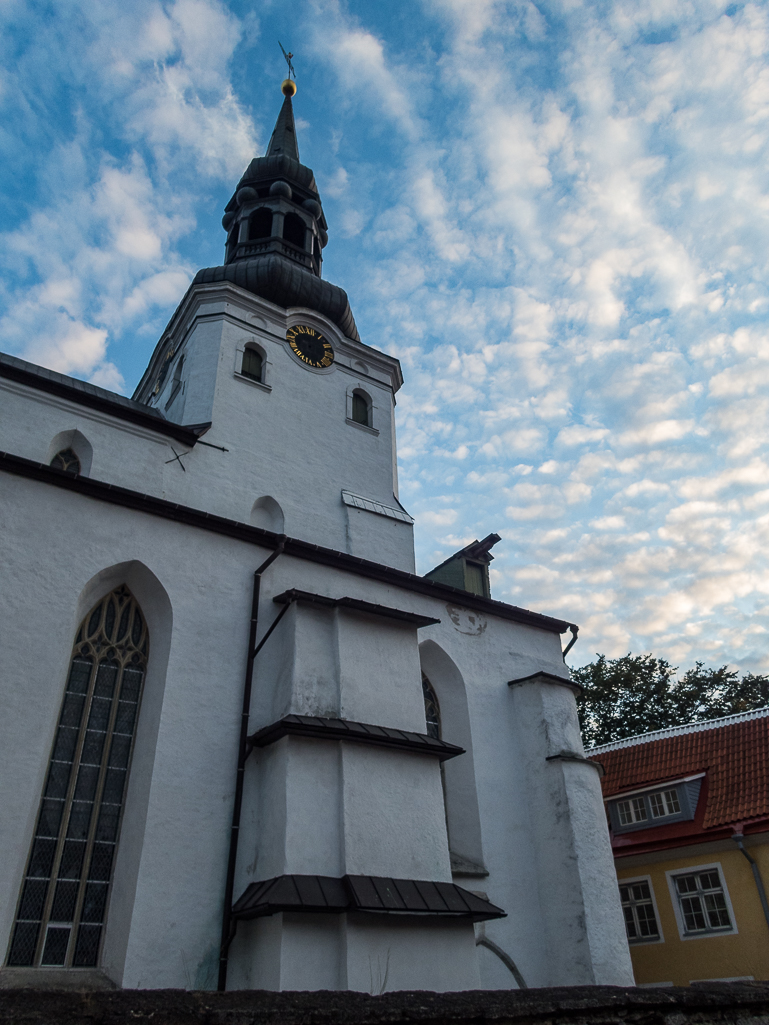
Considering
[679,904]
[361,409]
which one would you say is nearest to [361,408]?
[361,409]

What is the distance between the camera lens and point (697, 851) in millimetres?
14867

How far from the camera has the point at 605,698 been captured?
86.7 ft

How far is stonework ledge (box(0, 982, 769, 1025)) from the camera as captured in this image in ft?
9.36

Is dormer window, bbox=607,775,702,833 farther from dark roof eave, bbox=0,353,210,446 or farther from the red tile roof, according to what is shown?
dark roof eave, bbox=0,353,210,446

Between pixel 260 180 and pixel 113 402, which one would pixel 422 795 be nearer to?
pixel 113 402

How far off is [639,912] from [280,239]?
18.5 metres

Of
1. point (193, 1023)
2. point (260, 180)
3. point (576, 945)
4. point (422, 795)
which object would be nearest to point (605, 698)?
point (576, 945)

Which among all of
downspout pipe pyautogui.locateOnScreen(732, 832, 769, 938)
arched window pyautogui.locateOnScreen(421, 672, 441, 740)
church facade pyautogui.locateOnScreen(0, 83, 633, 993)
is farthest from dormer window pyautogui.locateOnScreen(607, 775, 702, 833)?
arched window pyautogui.locateOnScreen(421, 672, 441, 740)

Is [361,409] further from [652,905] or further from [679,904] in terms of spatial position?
[679,904]

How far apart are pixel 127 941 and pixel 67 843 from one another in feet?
4.20

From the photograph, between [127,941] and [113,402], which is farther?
[113,402]

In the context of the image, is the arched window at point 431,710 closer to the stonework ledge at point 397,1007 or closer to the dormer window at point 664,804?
the dormer window at point 664,804

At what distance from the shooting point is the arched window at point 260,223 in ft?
71.8

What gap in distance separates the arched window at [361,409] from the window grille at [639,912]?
11590 millimetres
